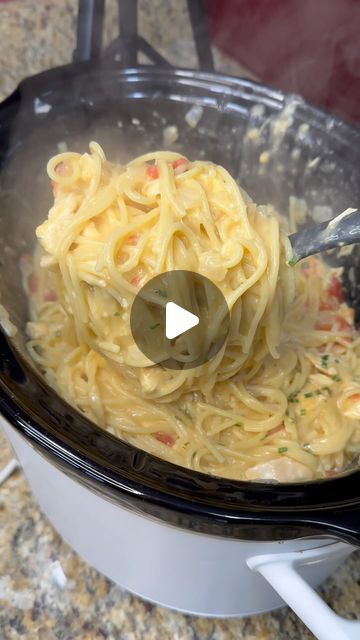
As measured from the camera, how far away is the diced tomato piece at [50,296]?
4.02 feet

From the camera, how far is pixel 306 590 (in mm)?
768

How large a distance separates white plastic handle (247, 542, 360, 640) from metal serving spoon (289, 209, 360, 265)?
1.57 ft

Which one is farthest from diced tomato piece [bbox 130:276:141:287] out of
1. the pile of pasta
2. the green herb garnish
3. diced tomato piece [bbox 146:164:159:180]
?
the green herb garnish

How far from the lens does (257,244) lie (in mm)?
1016

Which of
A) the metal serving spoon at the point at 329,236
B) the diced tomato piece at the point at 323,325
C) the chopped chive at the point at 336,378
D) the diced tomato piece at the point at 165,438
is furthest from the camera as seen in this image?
the diced tomato piece at the point at 323,325

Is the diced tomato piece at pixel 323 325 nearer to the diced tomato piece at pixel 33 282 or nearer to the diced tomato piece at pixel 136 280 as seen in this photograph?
the diced tomato piece at pixel 136 280

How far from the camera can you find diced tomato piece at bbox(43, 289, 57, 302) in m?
1.23

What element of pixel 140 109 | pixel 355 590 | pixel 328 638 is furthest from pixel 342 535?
pixel 140 109

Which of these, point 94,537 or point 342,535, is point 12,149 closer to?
point 94,537

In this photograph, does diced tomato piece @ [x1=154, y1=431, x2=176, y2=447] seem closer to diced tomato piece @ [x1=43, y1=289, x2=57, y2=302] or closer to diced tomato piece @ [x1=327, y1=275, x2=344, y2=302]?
diced tomato piece @ [x1=43, y1=289, x2=57, y2=302]

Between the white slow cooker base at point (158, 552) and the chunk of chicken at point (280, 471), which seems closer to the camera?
the white slow cooker base at point (158, 552)

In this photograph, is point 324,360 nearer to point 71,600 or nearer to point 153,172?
point 153,172

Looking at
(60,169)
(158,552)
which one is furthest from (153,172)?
(158,552)
